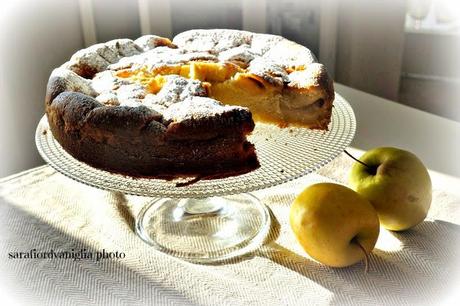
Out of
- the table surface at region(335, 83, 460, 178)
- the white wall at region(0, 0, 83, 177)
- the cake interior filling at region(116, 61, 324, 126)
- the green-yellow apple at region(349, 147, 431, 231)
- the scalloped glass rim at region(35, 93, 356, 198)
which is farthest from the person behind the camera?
the white wall at region(0, 0, 83, 177)

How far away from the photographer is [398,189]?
1.05m

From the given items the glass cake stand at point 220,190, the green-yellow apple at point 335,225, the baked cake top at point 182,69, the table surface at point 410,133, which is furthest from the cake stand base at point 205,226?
the table surface at point 410,133

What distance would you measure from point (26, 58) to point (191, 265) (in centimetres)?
112

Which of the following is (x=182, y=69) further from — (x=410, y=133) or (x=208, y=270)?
(x=410, y=133)

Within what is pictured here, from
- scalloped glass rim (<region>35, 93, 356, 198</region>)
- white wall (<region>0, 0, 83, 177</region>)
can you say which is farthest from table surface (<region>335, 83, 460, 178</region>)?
white wall (<region>0, 0, 83, 177</region>)

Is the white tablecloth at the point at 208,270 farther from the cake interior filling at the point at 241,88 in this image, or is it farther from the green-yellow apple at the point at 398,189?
the cake interior filling at the point at 241,88

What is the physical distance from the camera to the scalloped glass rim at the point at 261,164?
0.93 m

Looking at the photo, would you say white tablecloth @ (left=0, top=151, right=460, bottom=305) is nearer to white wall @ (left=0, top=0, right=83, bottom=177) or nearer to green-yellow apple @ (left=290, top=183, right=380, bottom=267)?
green-yellow apple @ (left=290, top=183, right=380, bottom=267)

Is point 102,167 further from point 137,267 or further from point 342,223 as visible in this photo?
point 342,223

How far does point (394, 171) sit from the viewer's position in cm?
105

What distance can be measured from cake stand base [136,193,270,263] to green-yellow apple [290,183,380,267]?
0.15m

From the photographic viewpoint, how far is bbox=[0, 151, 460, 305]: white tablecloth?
0.94 metres

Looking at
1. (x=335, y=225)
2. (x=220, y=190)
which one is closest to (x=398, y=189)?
(x=335, y=225)

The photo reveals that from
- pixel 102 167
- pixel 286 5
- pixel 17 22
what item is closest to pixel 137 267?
pixel 102 167
